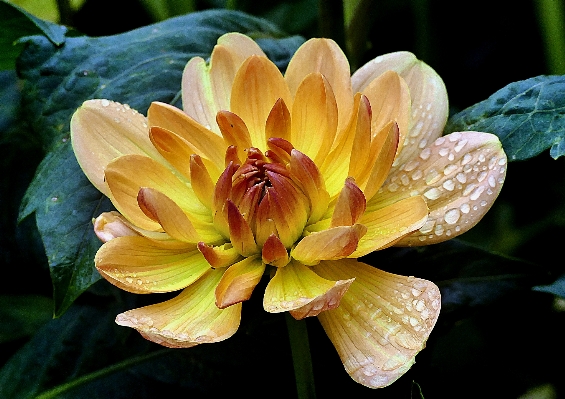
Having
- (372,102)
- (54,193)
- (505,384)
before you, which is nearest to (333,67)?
(372,102)

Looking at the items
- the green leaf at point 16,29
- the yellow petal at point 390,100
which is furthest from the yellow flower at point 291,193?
the green leaf at point 16,29

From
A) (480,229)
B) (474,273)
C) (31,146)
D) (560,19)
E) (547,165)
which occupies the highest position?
(31,146)

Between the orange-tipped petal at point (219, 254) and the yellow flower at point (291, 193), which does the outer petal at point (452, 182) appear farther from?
the orange-tipped petal at point (219, 254)

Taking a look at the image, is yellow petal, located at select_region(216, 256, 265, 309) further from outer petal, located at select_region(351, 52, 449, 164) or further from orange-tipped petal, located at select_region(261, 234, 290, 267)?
outer petal, located at select_region(351, 52, 449, 164)

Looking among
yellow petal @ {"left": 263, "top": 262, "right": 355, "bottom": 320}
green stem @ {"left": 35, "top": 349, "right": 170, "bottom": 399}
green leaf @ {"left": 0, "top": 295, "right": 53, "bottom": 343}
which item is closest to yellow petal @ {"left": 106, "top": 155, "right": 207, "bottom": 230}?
yellow petal @ {"left": 263, "top": 262, "right": 355, "bottom": 320}

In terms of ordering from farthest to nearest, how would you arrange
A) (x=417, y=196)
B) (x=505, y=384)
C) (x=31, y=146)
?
(x=31, y=146)
(x=505, y=384)
(x=417, y=196)

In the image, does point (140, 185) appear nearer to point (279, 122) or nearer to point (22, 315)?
point (279, 122)

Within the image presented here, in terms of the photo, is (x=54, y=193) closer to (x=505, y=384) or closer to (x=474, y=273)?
(x=474, y=273)
